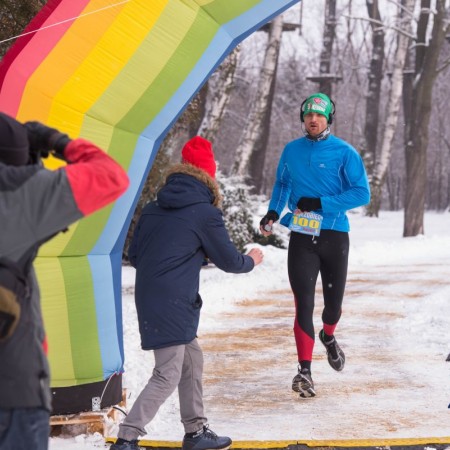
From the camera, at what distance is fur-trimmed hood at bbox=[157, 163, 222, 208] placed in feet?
15.0

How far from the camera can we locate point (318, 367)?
7137 mm

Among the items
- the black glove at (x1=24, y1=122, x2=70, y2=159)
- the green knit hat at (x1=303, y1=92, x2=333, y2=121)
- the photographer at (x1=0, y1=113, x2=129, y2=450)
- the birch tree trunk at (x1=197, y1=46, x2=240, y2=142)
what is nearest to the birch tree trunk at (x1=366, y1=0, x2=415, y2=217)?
the birch tree trunk at (x1=197, y1=46, x2=240, y2=142)

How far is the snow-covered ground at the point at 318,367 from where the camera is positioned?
5.35 m

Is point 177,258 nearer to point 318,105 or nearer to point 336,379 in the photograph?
point 318,105

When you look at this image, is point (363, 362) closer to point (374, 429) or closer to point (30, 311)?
point (374, 429)

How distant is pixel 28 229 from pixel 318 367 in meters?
4.67

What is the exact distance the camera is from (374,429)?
→ 17.3 ft

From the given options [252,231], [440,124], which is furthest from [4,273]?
[440,124]

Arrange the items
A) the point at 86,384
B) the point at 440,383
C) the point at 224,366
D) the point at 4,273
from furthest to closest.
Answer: the point at 224,366
the point at 440,383
the point at 86,384
the point at 4,273

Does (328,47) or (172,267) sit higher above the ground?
(328,47)

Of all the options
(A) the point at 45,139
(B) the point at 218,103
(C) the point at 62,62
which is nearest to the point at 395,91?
(B) the point at 218,103

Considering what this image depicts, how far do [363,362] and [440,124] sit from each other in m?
50.2

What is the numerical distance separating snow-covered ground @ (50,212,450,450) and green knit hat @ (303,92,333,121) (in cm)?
195

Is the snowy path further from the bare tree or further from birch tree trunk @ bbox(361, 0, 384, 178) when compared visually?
birch tree trunk @ bbox(361, 0, 384, 178)
